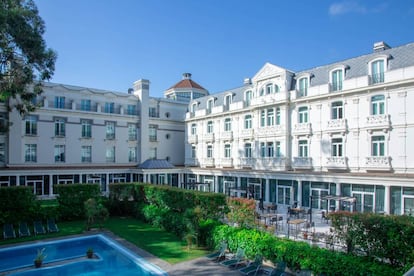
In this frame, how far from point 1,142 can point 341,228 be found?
34555 mm

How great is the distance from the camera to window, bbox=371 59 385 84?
23391mm

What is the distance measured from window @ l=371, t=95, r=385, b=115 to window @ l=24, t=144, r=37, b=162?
34496mm

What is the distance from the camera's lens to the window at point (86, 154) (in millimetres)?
37850

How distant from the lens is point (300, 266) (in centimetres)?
1209

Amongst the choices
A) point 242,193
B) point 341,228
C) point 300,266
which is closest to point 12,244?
point 300,266

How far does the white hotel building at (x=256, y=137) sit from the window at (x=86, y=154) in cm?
13

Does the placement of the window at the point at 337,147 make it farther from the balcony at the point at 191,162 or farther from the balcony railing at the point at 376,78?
the balcony at the point at 191,162

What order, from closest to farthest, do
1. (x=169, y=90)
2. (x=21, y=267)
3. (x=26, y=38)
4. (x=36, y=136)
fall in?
(x=21, y=267)
(x=26, y=38)
(x=36, y=136)
(x=169, y=90)

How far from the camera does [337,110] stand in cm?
2608

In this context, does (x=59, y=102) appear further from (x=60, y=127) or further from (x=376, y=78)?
(x=376, y=78)

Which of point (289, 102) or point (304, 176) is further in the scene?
point (289, 102)

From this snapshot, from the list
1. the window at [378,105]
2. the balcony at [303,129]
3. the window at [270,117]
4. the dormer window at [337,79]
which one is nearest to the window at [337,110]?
the dormer window at [337,79]

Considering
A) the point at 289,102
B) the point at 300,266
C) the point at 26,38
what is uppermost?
the point at 26,38

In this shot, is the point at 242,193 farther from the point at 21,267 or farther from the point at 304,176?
the point at 21,267
